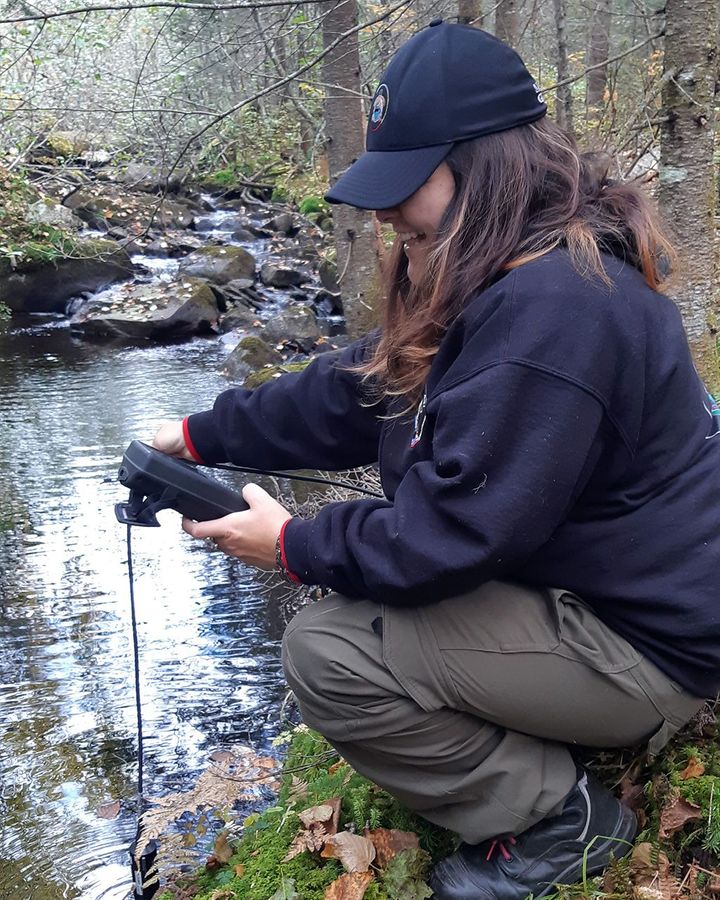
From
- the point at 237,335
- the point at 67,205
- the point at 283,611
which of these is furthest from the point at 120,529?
the point at 67,205

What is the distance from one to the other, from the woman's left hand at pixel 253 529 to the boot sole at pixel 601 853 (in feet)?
3.24

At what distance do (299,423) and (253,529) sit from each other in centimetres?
56

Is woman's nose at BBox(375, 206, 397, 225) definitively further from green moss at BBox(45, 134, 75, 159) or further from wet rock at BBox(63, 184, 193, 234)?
wet rock at BBox(63, 184, 193, 234)

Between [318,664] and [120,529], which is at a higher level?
[318,664]

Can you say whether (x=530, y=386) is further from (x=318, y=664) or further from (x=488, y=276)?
(x=318, y=664)

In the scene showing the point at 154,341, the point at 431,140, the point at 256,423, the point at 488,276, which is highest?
the point at 431,140

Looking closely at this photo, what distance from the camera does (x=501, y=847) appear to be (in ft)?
6.95

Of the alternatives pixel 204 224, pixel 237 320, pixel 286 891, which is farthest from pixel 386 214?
pixel 204 224

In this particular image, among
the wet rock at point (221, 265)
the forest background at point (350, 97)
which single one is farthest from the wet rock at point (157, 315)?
the forest background at point (350, 97)

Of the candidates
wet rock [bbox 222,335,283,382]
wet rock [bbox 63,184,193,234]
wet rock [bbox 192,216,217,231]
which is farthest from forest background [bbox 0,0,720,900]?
wet rock [bbox 192,216,217,231]

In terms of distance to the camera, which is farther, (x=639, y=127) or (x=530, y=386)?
(x=639, y=127)

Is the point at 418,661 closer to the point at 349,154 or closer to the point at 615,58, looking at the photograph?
the point at 615,58

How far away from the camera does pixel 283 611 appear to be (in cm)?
529

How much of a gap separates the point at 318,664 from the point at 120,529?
15.3 feet
